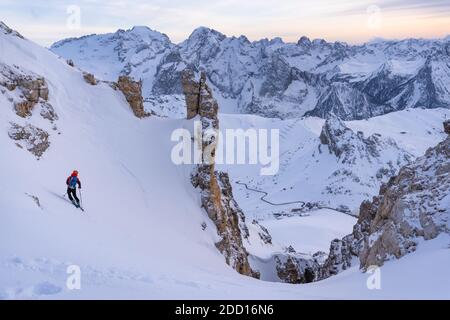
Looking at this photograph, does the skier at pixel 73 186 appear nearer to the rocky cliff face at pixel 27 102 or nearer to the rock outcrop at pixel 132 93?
the rocky cliff face at pixel 27 102

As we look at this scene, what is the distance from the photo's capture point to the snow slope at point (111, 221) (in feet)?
47.0

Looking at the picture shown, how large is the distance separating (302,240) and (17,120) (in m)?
44.6

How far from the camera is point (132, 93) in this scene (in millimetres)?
46469

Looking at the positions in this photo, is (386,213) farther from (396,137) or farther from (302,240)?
(396,137)

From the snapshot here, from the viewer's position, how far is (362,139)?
536ft

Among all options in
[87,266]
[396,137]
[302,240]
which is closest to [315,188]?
[396,137]

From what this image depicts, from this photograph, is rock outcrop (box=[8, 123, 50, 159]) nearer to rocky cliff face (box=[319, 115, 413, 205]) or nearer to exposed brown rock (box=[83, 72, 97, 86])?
exposed brown rock (box=[83, 72, 97, 86])

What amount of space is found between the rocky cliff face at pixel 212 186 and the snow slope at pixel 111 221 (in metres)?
1.03

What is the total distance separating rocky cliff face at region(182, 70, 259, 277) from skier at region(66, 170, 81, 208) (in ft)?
46.0

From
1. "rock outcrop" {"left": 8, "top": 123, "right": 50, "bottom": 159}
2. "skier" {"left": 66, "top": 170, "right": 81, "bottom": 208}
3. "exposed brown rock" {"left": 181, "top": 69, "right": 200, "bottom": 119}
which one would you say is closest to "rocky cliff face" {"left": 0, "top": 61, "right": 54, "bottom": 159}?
"rock outcrop" {"left": 8, "top": 123, "right": 50, "bottom": 159}

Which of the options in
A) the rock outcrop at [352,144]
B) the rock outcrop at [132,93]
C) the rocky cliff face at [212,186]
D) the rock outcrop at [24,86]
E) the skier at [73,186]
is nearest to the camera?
the skier at [73,186]

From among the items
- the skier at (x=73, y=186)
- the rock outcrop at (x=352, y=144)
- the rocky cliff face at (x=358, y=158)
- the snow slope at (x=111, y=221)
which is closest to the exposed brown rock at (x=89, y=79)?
the snow slope at (x=111, y=221)

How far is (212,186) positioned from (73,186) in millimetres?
17130

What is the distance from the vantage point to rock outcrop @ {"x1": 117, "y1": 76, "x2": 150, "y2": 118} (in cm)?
4637
